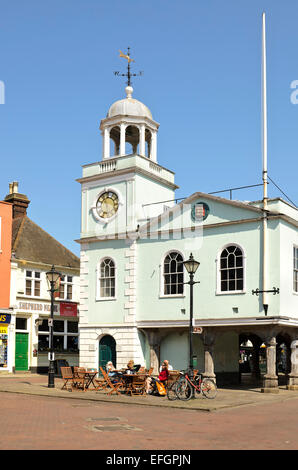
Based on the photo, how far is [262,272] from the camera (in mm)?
23781

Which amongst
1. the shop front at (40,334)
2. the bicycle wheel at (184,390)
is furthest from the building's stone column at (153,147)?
the bicycle wheel at (184,390)

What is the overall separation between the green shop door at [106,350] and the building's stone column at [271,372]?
25.0 feet

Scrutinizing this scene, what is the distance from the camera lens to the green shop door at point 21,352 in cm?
3425

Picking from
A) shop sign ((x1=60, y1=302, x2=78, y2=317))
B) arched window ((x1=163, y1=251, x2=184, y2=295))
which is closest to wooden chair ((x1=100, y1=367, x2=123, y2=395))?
arched window ((x1=163, y1=251, x2=184, y2=295))

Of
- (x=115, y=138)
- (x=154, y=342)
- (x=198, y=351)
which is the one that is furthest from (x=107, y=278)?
(x=115, y=138)

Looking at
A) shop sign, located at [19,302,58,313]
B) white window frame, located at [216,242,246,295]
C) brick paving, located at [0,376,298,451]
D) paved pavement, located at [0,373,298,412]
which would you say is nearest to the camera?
brick paving, located at [0,376,298,451]

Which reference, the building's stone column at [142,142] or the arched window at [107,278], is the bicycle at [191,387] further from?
the building's stone column at [142,142]

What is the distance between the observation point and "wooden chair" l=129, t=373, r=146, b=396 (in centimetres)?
2058

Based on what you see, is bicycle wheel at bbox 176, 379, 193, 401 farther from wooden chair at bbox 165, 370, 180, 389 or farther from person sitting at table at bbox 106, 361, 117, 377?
person sitting at table at bbox 106, 361, 117, 377

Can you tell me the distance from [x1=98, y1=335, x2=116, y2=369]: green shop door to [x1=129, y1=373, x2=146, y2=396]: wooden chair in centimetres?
670

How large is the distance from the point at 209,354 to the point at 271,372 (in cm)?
274

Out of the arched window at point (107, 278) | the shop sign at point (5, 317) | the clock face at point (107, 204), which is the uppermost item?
the clock face at point (107, 204)

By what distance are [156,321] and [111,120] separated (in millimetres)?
10310

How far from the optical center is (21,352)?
34.5 m
